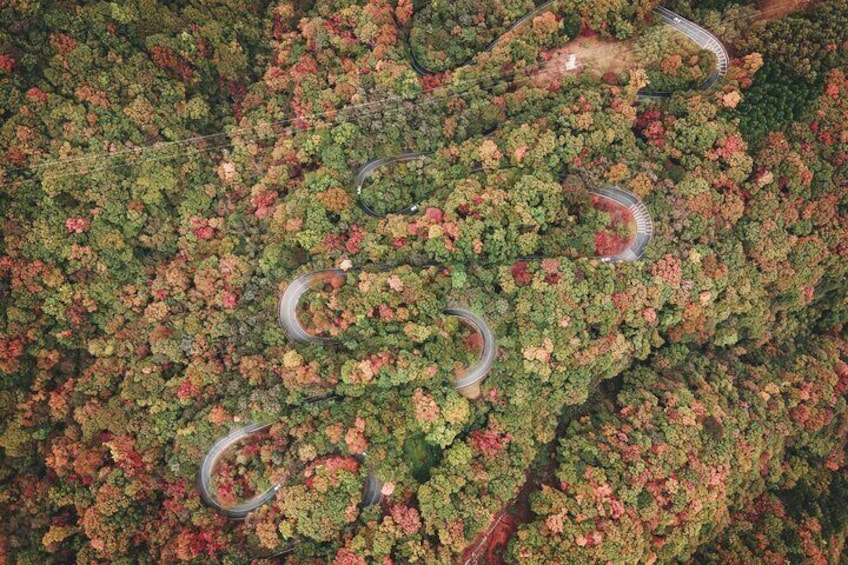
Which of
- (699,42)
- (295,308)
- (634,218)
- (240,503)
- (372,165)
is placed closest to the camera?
(240,503)

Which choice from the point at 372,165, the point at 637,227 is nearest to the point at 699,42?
the point at 637,227

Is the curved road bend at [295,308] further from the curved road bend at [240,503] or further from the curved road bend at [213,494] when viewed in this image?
the curved road bend at [240,503]

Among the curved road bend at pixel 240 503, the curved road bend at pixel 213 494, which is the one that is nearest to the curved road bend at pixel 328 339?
the curved road bend at pixel 213 494

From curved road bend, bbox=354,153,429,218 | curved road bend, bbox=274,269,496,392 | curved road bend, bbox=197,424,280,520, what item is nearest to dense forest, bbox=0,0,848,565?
curved road bend, bbox=197,424,280,520

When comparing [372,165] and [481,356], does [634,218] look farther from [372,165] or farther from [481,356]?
[372,165]

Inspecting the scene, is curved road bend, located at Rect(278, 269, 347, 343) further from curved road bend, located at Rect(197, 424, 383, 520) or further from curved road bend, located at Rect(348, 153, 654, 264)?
curved road bend, located at Rect(197, 424, 383, 520)

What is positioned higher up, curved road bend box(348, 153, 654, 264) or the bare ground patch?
the bare ground patch
